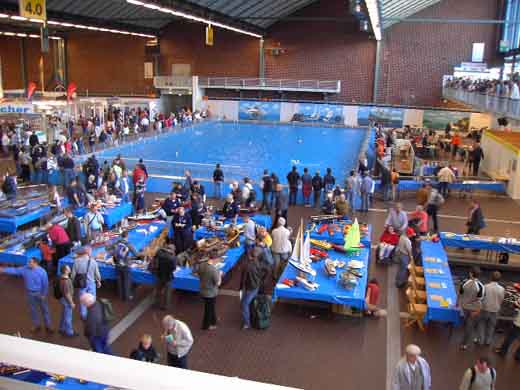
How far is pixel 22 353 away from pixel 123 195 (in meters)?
13.2

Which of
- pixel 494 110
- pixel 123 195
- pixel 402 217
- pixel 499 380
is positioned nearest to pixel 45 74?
pixel 123 195

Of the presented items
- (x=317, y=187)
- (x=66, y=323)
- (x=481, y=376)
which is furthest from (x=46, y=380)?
(x=317, y=187)

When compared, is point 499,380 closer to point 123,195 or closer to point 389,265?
point 389,265

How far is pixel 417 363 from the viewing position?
15.8 feet

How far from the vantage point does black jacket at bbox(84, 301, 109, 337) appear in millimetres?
5902

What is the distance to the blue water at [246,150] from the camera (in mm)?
17391

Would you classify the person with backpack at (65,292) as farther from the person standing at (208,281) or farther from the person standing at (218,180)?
the person standing at (218,180)

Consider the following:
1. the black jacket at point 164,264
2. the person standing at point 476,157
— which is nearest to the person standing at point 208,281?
the black jacket at point 164,264

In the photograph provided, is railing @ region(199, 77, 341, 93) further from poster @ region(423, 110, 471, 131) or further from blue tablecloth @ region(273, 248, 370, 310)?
blue tablecloth @ region(273, 248, 370, 310)

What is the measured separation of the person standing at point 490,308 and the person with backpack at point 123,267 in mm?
5711

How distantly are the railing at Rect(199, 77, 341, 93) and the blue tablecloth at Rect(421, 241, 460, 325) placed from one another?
29.8 metres

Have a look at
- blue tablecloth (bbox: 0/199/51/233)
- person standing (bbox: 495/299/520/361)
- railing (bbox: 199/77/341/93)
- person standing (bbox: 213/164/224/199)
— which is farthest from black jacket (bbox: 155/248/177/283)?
railing (bbox: 199/77/341/93)

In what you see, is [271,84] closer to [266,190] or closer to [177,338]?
[266,190]

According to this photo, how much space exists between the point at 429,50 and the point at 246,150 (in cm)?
1851
